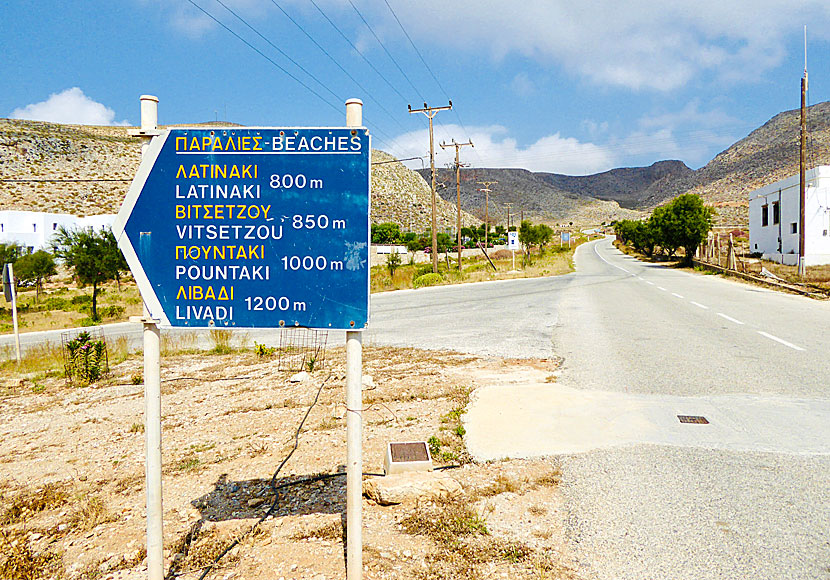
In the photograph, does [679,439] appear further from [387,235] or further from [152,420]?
[387,235]

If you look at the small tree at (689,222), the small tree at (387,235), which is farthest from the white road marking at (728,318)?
the small tree at (387,235)

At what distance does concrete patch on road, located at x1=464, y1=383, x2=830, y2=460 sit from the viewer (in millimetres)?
5152

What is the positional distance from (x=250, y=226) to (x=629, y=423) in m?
4.39

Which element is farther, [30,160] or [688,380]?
[30,160]

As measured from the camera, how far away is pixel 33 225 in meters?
66.6

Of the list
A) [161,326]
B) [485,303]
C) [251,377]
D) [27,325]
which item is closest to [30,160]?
[27,325]

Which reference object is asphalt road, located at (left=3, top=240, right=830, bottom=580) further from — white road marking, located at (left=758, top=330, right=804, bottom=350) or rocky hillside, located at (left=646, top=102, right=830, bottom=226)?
rocky hillside, located at (left=646, top=102, right=830, bottom=226)

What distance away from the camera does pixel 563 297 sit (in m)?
22.0

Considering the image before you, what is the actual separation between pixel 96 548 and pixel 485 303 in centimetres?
1840

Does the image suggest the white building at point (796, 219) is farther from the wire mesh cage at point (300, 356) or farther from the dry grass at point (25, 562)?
the dry grass at point (25, 562)

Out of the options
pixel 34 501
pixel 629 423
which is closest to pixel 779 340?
pixel 629 423

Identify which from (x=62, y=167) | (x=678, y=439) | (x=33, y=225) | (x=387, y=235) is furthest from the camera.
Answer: (x=387, y=235)

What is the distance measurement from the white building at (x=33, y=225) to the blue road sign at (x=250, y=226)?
66503 mm

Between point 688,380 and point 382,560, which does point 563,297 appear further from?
point 382,560
